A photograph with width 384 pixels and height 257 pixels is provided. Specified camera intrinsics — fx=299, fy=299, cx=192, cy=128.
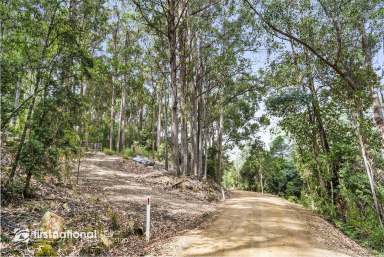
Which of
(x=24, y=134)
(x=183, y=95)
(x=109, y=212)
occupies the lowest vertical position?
(x=109, y=212)

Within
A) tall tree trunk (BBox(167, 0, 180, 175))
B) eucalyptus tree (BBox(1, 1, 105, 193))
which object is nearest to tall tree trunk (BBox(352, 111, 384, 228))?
tall tree trunk (BBox(167, 0, 180, 175))

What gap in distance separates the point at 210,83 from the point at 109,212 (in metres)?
17.5

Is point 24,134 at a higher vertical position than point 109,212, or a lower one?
higher

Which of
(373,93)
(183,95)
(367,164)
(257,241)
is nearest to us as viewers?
(257,241)

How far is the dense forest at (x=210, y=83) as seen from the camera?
28.1 feet

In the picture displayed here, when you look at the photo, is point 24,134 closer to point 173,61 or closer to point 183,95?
point 173,61

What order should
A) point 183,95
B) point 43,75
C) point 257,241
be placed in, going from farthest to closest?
point 183,95, point 43,75, point 257,241

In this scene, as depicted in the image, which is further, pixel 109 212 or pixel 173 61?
pixel 173 61

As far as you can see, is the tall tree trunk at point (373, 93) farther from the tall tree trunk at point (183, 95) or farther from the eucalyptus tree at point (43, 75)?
the eucalyptus tree at point (43, 75)

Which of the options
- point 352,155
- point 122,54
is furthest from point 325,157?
point 122,54

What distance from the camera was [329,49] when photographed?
15477 mm

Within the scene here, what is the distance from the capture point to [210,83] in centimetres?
2459

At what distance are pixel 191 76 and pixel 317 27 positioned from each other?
937cm

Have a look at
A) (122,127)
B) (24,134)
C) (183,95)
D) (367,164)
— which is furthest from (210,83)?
(24,134)
